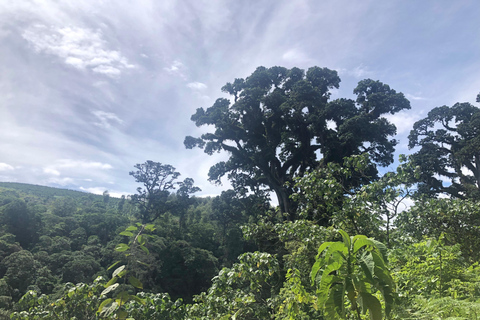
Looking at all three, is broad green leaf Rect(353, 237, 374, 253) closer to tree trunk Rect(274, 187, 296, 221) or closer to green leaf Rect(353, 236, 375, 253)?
green leaf Rect(353, 236, 375, 253)

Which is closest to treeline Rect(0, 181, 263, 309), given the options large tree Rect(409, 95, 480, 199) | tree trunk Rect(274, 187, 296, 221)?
tree trunk Rect(274, 187, 296, 221)

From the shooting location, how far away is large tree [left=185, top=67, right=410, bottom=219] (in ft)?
45.4

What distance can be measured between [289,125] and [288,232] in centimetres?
1172

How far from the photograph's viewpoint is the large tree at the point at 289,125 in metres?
13.9

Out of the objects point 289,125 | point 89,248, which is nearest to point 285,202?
point 289,125

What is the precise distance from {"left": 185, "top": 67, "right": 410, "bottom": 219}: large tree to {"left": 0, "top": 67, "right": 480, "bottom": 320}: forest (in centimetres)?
9

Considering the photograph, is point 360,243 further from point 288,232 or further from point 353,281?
point 288,232

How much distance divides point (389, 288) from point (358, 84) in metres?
16.6

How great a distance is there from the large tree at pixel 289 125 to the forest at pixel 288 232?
0.29 ft

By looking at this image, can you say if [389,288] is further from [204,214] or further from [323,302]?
[204,214]

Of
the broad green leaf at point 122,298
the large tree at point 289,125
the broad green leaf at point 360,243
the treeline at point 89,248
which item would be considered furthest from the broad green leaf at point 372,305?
the treeline at point 89,248

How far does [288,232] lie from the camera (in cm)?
487

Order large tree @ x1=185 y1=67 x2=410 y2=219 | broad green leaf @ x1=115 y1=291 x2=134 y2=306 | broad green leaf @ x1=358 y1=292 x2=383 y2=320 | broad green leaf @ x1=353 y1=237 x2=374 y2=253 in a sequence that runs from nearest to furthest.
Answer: broad green leaf @ x1=358 y1=292 x2=383 y2=320 < broad green leaf @ x1=353 y1=237 x2=374 y2=253 < broad green leaf @ x1=115 y1=291 x2=134 y2=306 < large tree @ x1=185 y1=67 x2=410 y2=219

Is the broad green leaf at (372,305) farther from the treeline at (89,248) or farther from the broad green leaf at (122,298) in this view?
the treeline at (89,248)
